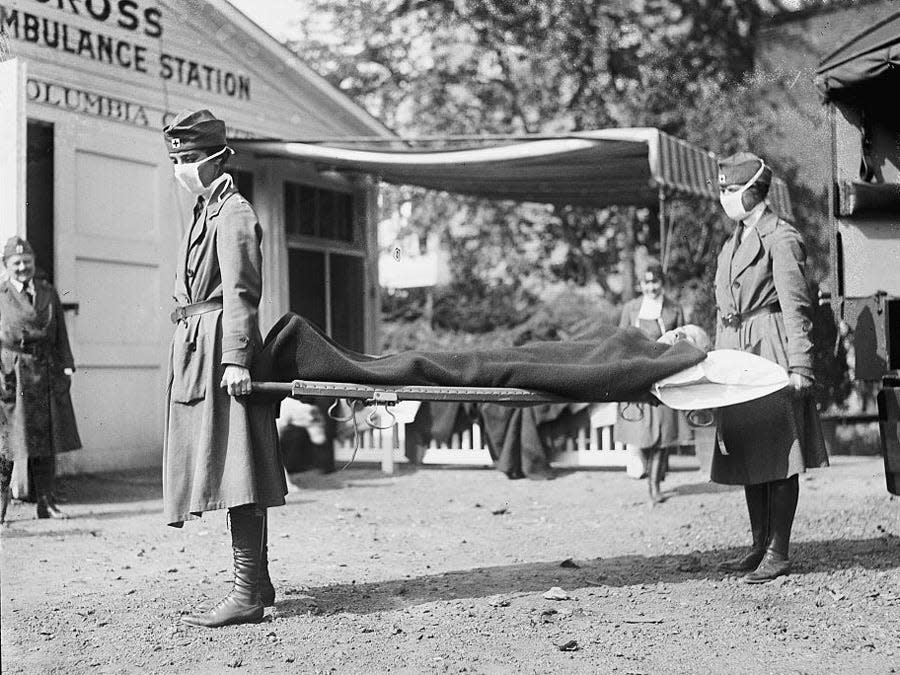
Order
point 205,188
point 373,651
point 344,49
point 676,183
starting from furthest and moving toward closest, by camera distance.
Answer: point 344,49 → point 676,183 → point 205,188 → point 373,651

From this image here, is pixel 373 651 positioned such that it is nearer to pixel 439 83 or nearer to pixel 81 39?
pixel 81 39

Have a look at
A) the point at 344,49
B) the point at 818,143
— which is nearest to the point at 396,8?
the point at 344,49

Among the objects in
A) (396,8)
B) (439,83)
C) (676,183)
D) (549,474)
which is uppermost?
(396,8)

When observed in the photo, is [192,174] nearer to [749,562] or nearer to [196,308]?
[196,308]

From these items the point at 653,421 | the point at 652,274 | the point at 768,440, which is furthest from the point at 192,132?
the point at 652,274

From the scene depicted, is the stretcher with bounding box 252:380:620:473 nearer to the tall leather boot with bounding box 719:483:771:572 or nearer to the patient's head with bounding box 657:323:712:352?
the patient's head with bounding box 657:323:712:352

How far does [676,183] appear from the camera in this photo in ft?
30.6

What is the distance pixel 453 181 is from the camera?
11.2 metres

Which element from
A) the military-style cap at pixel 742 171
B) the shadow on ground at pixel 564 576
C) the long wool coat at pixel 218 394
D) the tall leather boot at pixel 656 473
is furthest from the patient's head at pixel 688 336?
the tall leather boot at pixel 656 473

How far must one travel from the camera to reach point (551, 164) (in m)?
10.1

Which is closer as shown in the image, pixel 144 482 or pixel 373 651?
pixel 373 651

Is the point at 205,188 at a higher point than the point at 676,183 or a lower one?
lower

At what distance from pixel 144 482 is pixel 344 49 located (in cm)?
1144

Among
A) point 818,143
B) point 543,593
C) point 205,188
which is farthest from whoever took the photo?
point 818,143
